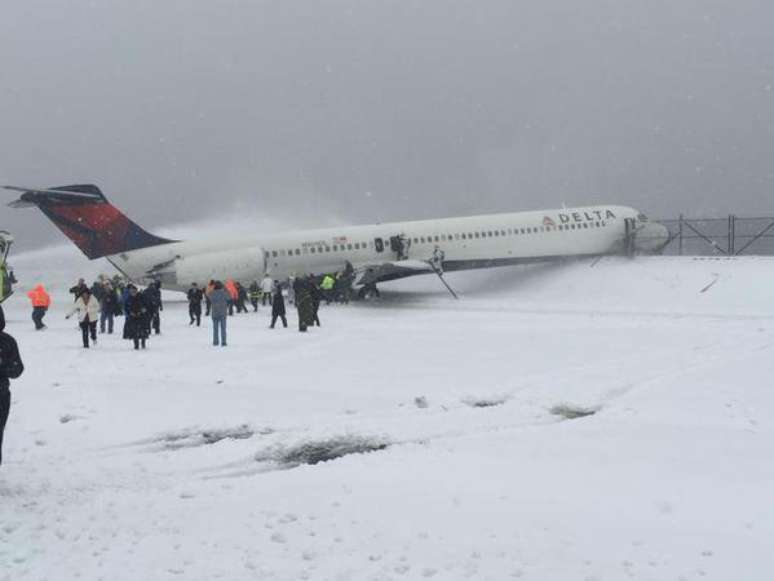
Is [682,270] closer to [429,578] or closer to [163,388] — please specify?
[163,388]

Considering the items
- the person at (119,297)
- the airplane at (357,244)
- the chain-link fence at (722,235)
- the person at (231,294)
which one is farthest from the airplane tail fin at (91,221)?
the chain-link fence at (722,235)

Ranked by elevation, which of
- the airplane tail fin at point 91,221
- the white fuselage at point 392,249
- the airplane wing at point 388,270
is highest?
the airplane tail fin at point 91,221

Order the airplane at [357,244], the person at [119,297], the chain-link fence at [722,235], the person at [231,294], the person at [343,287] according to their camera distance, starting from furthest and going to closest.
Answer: the chain-link fence at [722,235] < the person at [343,287] < the airplane at [357,244] < the person at [231,294] < the person at [119,297]

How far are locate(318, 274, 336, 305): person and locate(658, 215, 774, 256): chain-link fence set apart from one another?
58.0 ft

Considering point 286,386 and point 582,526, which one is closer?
point 582,526

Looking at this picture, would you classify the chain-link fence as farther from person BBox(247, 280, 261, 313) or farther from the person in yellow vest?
person BBox(247, 280, 261, 313)

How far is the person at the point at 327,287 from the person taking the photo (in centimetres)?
3155

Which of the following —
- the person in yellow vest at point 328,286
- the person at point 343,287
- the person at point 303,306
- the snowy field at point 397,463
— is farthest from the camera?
the person at point 343,287

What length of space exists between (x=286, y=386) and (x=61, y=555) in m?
6.99

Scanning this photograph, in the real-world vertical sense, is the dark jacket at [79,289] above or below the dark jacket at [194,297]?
above

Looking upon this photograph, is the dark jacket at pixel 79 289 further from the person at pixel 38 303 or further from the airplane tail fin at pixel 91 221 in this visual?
the airplane tail fin at pixel 91 221

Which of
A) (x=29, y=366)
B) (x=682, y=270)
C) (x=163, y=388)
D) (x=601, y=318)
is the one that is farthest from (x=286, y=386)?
(x=682, y=270)

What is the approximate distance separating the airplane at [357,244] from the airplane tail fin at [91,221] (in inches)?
1.6

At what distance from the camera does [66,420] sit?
10195mm
